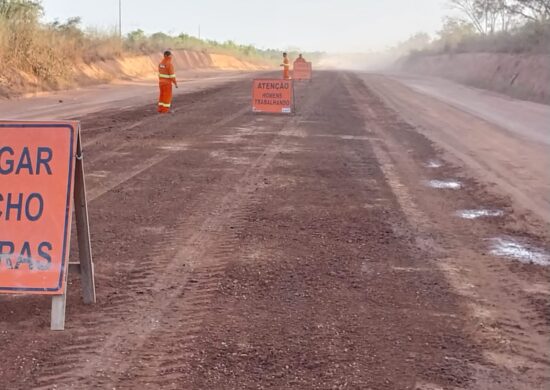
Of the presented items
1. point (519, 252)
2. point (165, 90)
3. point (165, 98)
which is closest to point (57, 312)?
point (519, 252)

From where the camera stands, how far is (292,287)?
4.71m

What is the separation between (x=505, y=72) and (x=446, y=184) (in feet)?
95.8

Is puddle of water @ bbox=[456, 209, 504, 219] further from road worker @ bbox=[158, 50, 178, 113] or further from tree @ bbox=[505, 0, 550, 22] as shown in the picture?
tree @ bbox=[505, 0, 550, 22]

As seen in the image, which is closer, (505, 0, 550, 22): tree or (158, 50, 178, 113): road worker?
(158, 50, 178, 113): road worker

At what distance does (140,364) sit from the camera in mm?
3537

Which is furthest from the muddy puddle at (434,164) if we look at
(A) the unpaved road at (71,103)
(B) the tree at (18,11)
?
(B) the tree at (18,11)

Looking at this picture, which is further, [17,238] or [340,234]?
[340,234]

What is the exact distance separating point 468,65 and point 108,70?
2646 cm

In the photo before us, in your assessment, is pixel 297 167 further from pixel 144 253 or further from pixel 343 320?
pixel 343 320

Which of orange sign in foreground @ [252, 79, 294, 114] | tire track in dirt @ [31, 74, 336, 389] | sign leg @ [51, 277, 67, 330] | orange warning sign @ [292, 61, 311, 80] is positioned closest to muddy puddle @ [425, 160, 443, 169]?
tire track in dirt @ [31, 74, 336, 389]

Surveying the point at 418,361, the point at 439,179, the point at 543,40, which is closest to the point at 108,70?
the point at 543,40

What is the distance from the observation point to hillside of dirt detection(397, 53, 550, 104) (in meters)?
27.9

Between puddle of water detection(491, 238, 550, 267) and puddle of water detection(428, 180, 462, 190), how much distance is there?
231 cm

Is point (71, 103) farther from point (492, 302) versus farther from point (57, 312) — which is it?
point (492, 302)
